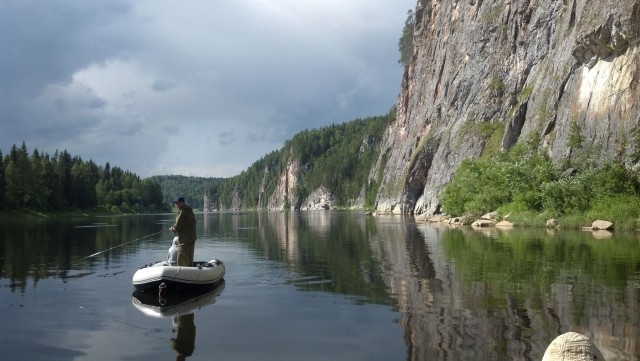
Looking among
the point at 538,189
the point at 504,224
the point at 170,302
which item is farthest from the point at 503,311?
the point at 538,189

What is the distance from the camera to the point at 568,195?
54.7 m

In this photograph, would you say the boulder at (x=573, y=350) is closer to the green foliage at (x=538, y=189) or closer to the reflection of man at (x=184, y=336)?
the reflection of man at (x=184, y=336)

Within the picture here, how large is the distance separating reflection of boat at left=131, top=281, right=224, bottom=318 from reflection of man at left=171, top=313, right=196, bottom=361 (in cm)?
76

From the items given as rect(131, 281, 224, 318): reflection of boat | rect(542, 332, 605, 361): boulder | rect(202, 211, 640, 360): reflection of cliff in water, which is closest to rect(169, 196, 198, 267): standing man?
rect(131, 281, 224, 318): reflection of boat

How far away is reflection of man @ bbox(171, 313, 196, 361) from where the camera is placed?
42.7ft

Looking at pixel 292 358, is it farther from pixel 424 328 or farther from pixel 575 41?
pixel 575 41

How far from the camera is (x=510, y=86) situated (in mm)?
93562

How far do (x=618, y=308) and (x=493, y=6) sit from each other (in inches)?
3935

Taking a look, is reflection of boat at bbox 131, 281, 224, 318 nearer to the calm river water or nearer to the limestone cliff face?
the calm river water

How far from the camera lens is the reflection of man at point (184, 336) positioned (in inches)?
512

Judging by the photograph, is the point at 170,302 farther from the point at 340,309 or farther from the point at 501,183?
the point at 501,183

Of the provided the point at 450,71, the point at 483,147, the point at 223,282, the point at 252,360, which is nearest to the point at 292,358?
the point at 252,360

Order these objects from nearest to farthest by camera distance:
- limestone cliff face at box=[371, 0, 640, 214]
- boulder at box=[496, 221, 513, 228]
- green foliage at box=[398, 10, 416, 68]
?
limestone cliff face at box=[371, 0, 640, 214]
boulder at box=[496, 221, 513, 228]
green foliage at box=[398, 10, 416, 68]

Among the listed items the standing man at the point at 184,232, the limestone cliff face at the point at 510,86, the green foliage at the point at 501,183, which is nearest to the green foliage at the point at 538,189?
the green foliage at the point at 501,183
